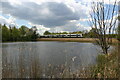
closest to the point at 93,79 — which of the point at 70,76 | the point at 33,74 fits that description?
the point at 70,76

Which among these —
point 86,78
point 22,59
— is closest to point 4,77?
point 22,59

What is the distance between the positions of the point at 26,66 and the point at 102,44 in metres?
2.29

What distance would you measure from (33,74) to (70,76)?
79 centimetres

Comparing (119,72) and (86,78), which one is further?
(119,72)

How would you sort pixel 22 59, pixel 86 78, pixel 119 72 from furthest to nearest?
1. pixel 22 59
2. pixel 119 72
3. pixel 86 78

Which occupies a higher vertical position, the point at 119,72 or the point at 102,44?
the point at 102,44

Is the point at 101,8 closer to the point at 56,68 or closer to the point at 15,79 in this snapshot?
the point at 56,68

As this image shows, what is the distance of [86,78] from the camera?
8.45ft

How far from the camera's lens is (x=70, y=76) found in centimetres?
269

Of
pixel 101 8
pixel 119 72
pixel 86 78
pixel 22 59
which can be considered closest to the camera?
pixel 86 78

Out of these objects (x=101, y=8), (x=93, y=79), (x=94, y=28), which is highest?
(x=101, y=8)

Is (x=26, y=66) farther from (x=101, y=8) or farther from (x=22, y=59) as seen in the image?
(x=101, y=8)

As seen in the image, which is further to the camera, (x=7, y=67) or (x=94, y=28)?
(x=94, y=28)

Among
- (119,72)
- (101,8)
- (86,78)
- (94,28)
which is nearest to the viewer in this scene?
(86,78)
